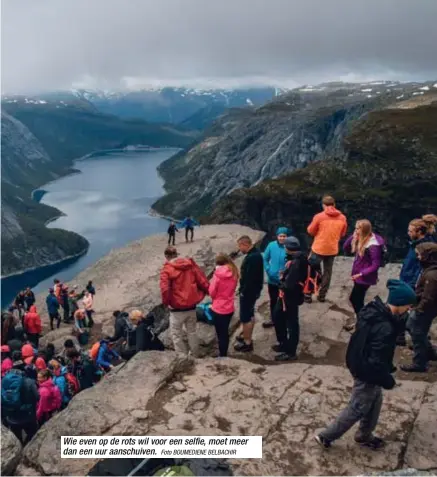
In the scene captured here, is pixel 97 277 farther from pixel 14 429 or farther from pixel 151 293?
pixel 14 429

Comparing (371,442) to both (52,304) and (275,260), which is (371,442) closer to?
(275,260)

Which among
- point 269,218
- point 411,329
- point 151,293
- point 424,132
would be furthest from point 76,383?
point 424,132

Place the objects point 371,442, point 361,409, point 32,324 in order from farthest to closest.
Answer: point 32,324 → point 371,442 → point 361,409

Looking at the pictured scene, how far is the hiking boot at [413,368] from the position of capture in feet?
33.1

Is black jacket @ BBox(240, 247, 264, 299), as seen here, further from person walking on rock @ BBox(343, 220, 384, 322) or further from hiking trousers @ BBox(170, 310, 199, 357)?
person walking on rock @ BBox(343, 220, 384, 322)

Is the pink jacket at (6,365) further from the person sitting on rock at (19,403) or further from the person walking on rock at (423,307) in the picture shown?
the person walking on rock at (423,307)

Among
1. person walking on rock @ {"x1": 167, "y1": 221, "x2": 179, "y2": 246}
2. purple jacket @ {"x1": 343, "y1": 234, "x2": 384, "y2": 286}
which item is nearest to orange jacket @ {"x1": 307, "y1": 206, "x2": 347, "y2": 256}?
purple jacket @ {"x1": 343, "y1": 234, "x2": 384, "y2": 286}

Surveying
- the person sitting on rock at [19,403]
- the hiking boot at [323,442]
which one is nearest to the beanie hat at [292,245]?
the hiking boot at [323,442]

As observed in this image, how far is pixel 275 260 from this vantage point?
1111 centimetres

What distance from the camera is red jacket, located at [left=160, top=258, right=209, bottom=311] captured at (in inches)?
411

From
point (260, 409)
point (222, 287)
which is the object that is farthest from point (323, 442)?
point (222, 287)

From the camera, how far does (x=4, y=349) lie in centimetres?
1383

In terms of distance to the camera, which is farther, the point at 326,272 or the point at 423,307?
the point at 326,272
